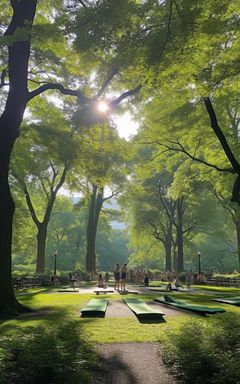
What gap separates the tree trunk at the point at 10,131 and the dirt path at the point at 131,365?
627cm

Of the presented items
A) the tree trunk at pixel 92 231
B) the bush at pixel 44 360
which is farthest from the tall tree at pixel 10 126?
the tree trunk at pixel 92 231

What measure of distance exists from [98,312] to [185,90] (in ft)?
31.1

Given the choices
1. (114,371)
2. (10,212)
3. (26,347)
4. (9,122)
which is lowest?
(114,371)

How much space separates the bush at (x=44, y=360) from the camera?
18.2 feet

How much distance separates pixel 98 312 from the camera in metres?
13.2

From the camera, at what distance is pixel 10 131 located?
583 inches

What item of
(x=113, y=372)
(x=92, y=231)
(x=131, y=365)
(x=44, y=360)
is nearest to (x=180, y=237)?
(x=92, y=231)

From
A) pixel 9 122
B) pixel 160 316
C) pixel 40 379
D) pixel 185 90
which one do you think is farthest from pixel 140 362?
pixel 185 90

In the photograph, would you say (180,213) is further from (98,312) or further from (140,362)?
(140,362)

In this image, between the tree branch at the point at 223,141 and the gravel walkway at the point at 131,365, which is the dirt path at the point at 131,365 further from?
the tree branch at the point at 223,141

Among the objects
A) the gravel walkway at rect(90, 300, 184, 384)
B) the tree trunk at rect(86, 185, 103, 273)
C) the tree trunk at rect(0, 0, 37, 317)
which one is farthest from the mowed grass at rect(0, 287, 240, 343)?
the tree trunk at rect(86, 185, 103, 273)

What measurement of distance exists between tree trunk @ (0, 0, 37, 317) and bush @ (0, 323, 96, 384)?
23.6 ft

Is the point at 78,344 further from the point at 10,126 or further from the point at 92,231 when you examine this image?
the point at 92,231

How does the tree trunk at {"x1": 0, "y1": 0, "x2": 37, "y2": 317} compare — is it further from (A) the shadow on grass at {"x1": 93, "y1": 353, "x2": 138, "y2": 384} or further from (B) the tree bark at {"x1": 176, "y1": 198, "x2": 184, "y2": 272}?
(B) the tree bark at {"x1": 176, "y1": 198, "x2": 184, "y2": 272}
